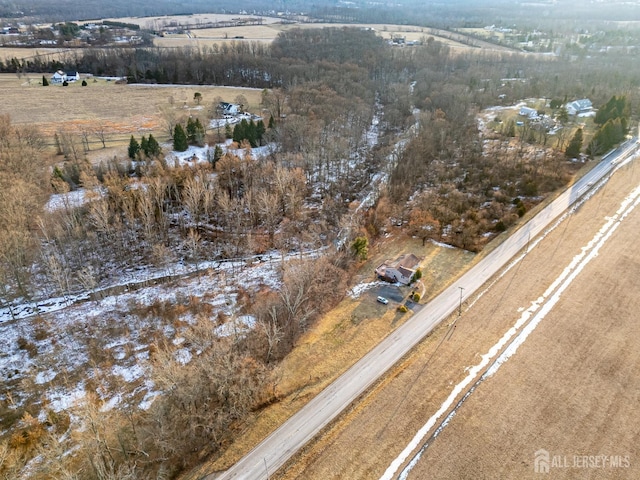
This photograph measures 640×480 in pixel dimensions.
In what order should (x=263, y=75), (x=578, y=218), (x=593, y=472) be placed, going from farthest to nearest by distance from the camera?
(x=263, y=75), (x=578, y=218), (x=593, y=472)

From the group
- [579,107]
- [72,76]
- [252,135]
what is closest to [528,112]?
[579,107]

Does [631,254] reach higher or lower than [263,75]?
lower

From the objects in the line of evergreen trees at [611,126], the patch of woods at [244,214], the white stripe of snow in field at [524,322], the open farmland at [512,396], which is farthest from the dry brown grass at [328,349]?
the line of evergreen trees at [611,126]

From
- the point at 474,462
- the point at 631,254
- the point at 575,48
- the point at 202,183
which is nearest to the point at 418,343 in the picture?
the point at 474,462

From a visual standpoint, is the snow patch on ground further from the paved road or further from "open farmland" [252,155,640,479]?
"open farmland" [252,155,640,479]

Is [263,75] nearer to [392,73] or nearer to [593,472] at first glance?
[392,73]

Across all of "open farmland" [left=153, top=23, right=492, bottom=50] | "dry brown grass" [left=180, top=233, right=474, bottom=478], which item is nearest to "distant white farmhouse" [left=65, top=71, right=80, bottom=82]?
"open farmland" [left=153, top=23, right=492, bottom=50]

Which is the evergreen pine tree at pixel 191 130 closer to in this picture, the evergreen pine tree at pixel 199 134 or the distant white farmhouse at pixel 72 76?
the evergreen pine tree at pixel 199 134
